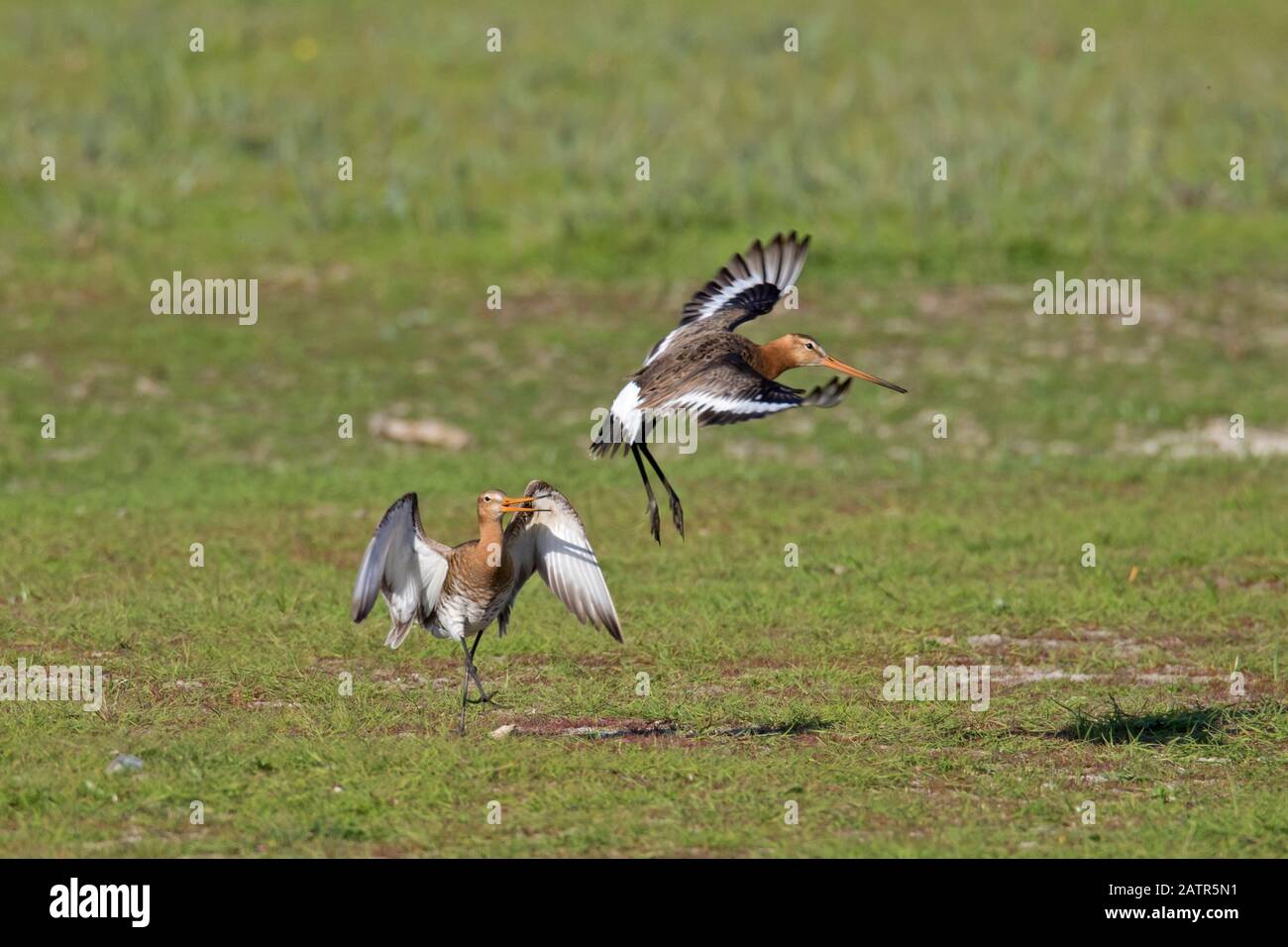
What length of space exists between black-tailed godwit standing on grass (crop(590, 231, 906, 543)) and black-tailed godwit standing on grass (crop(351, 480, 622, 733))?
2.06 feet

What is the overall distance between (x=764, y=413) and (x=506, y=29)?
1500cm

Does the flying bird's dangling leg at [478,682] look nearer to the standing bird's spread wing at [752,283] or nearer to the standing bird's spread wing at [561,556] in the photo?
the standing bird's spread wing at [561,556]

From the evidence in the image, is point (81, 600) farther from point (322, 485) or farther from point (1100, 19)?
point (1100, 19)

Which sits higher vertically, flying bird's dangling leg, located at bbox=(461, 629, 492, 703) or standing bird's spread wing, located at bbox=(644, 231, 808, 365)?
standing bird's spread wing, located at bbox=(644, 231, 808, 365)

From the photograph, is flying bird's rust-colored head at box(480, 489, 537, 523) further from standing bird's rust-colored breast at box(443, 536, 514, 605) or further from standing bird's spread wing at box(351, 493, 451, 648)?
standing bird's spread wing at box(351, 493, 451, 648)

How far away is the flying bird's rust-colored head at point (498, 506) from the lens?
7902mm

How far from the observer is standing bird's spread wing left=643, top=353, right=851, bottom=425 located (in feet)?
25.0

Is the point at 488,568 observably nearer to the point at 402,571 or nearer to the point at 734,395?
the point at 402,571

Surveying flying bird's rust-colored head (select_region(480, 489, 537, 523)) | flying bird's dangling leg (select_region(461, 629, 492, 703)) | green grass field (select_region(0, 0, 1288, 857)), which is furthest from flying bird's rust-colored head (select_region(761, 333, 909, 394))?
flying bird's dangling leg (select_region(461, 629, 492, 703))

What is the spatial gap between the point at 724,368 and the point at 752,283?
1696mm

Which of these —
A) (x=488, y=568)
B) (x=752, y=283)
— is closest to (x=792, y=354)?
(x=752, y=283)

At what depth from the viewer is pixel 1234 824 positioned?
23.1 ft

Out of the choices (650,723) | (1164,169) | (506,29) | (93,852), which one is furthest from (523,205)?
(93,852)

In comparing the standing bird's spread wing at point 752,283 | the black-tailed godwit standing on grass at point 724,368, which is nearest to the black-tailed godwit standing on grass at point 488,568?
the black-tailed godwit standing on grass at point 724,368
